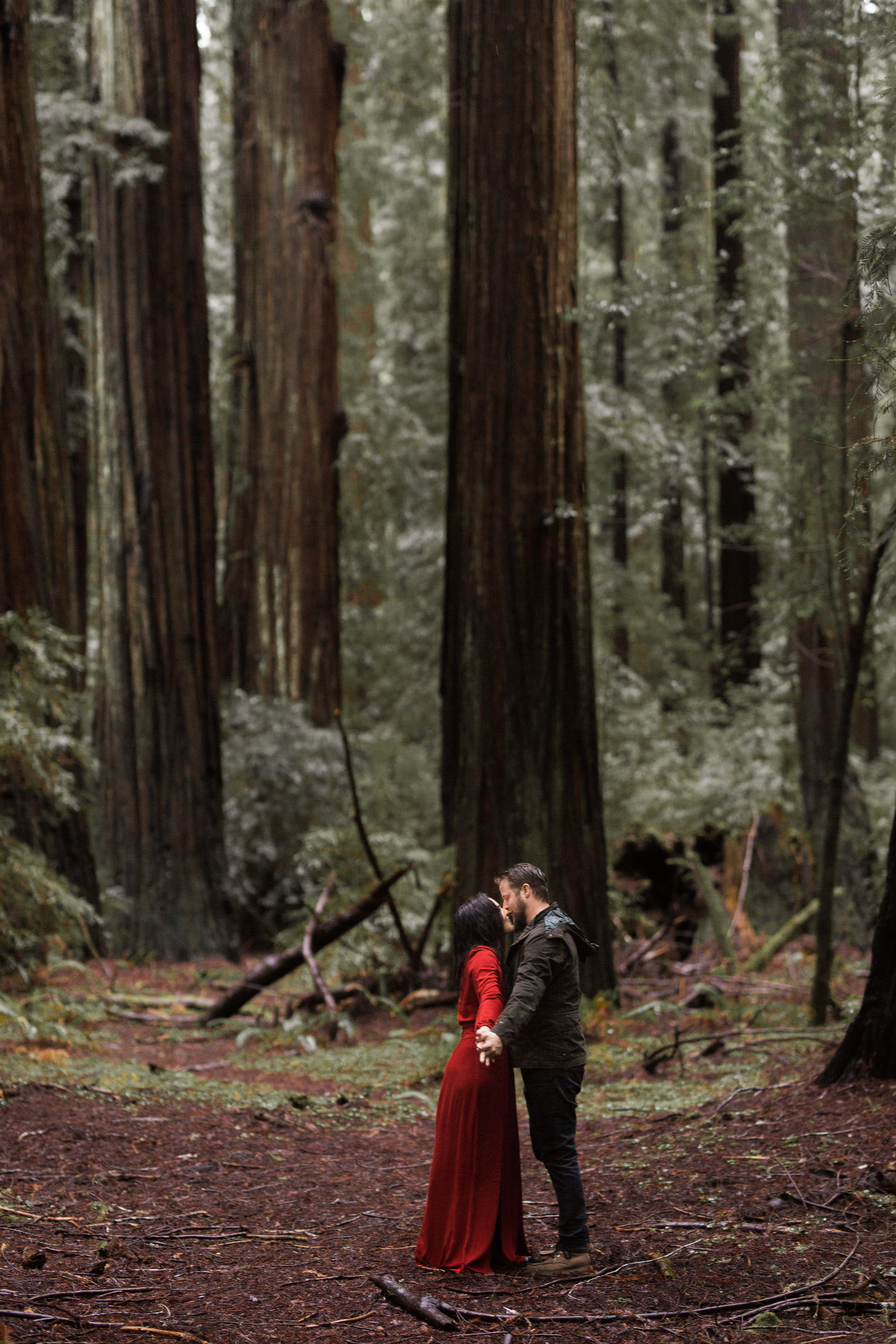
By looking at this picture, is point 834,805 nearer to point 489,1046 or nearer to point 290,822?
point 489,1046

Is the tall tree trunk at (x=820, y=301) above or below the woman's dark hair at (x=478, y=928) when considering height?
above

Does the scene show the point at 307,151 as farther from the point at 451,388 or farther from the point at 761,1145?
the point at 761,1145

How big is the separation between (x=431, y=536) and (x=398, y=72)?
6.48 m

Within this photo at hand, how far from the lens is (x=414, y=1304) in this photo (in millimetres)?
3814

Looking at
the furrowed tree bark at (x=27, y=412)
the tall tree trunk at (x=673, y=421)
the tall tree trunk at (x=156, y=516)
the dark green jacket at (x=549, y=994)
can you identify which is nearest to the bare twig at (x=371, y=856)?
the furrowed tree bark at (x=27, y=412)

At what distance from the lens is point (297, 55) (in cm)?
1437

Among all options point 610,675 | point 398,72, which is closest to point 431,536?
point 610,675

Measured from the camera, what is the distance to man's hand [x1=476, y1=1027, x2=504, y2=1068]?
4094mm

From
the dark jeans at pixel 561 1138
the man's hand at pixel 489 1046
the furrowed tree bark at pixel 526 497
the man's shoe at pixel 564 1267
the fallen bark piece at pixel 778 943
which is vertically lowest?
the fallen bark piece at pixel 778 943

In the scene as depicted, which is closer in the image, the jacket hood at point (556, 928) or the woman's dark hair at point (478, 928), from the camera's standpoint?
the jacket hood at point (556, 928)

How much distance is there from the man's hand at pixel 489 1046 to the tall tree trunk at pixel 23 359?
5734 millimetres

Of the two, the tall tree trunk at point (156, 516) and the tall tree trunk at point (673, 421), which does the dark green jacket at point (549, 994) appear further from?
the tall tree trunk at point (673, 421)

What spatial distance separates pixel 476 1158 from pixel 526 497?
4779mm

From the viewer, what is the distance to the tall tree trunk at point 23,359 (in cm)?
880
